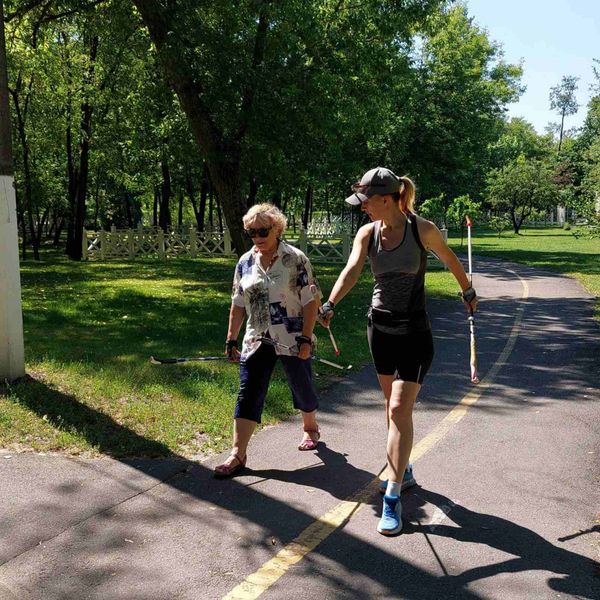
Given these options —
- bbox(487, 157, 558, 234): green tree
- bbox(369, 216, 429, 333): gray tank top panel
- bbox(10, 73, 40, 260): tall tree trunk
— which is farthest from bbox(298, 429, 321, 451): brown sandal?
bbox(487, 157, 558, 234): green tree

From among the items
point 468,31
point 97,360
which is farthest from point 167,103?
point 468,31

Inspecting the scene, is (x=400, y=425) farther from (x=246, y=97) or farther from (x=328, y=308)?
(x=246, y=97)

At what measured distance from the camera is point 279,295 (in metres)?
5.05

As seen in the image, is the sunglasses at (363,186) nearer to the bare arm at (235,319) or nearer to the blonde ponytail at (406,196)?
the blonde ponytail at (406,196)

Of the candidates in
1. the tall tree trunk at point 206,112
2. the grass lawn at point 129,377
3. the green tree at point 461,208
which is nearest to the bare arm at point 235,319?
the grass lawn at point 129,377

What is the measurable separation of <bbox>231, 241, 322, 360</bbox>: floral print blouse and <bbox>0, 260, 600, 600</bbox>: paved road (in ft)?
3.36

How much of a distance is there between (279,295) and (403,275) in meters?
1.09

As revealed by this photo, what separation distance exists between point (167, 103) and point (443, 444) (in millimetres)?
14638

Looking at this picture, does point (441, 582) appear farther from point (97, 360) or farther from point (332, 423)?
point (97, 360)

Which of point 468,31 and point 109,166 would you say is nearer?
point 109,166

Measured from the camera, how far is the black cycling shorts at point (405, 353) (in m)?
4.28

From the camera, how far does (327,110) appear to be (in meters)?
15.7

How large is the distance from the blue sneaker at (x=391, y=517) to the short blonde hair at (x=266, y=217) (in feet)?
6.66

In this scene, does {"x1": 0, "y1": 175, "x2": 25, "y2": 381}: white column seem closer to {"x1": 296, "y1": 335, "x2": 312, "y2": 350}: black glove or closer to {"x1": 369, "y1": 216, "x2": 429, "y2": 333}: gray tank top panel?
{"x1": 296, "y1": 335, "x2": 312, "y2": 350}: black glove
